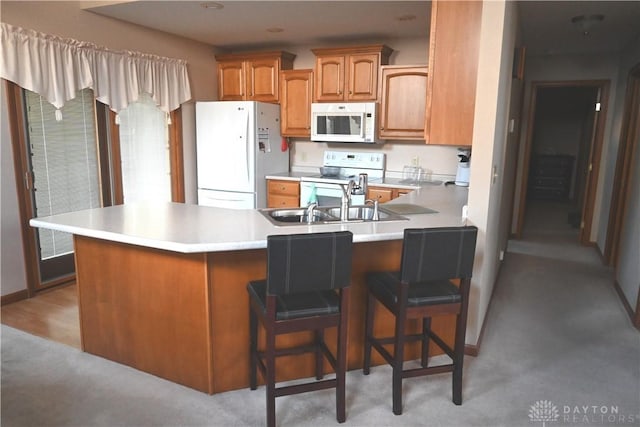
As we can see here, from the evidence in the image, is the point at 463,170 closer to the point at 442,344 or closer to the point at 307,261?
the point at 442,344

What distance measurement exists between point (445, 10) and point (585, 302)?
274 cm

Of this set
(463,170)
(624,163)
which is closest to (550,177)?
(624,163)

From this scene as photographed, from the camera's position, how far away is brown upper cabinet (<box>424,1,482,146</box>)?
8.61ft

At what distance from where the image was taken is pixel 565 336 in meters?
3.16

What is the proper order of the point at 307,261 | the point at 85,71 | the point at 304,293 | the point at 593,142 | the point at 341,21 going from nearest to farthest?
the point at 307,261 → the point at 304,293 → the point at 85,71 → the point at 341,21 → the point at 593,142

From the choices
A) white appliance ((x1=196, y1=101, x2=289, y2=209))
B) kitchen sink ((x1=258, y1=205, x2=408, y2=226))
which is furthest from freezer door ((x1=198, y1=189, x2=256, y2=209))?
kitchen sink ((x1=258, y1=205, x2=408, y2=226))

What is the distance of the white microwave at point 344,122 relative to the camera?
186 inches

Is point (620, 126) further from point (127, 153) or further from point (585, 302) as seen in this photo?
point (127, 153)

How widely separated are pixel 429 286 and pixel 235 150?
3.23 metres

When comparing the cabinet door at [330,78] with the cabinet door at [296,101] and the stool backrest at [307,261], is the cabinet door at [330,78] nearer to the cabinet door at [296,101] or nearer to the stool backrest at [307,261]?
the cabinet door at [296,101]

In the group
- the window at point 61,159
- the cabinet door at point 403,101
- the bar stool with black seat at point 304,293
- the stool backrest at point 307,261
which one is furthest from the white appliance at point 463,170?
the window at point 61,159

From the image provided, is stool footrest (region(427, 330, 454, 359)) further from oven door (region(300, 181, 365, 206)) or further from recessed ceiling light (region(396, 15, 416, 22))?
recessed ceiling light (region(396, 15, 416, 22))

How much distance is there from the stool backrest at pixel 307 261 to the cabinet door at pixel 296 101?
343 centimetres

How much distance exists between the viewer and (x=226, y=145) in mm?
4965
